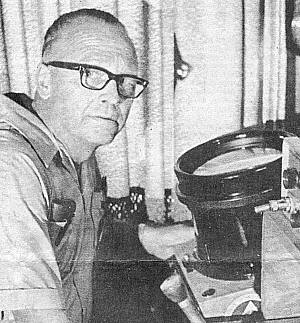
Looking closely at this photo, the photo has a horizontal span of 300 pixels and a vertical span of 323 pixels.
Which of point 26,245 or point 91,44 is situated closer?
point 26,245

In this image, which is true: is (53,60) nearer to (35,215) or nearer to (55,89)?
(55,89)

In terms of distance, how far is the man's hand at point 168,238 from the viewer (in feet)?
→ 3.77

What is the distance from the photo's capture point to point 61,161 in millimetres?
1010

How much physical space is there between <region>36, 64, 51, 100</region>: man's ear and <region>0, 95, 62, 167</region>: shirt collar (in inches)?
2.8

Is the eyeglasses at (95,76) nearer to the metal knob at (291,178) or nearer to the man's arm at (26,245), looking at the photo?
the man's arm at (26,245)

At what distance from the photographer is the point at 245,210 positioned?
1.00 meters

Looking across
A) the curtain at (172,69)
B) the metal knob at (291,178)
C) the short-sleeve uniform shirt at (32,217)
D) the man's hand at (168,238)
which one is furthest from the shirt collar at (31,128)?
the metal knob at (291,178)

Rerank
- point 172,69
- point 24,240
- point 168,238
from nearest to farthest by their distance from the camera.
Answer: point 24,240
point 172,69
point 168,238

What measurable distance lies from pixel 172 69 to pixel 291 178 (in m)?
0.32

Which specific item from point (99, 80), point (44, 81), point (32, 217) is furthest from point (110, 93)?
point (32, 217)

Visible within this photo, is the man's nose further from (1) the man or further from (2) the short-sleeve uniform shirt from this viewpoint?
(2) the short-sleeve uniform shirt

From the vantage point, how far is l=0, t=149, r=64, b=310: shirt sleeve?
0.81 m

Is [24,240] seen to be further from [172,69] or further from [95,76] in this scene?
[172,69]

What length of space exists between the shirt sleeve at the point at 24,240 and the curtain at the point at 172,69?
0.91 ft
